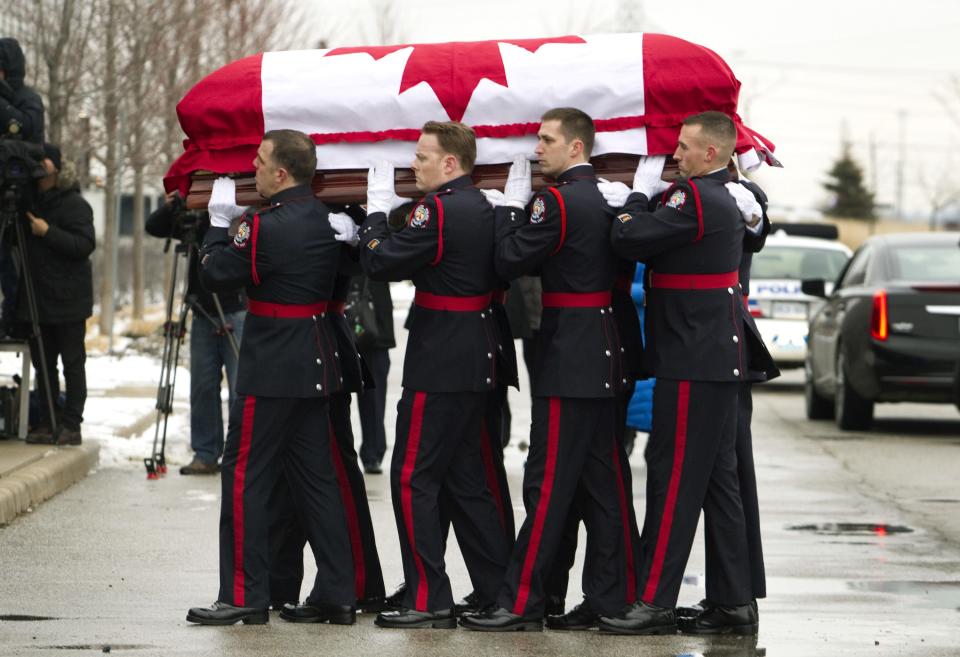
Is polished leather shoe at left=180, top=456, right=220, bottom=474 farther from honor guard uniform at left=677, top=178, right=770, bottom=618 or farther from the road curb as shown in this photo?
honor guard uniform at left=677, top=178, right=770, bottom=618

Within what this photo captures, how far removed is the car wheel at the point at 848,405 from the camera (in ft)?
52.1

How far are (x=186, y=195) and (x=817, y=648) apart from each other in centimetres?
318

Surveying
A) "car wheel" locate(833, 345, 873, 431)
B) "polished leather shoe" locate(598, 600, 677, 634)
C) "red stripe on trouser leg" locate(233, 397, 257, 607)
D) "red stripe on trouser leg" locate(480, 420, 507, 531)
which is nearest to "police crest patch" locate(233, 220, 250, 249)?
"red stripe on trouser leg" locate(233, 397, 257, 607)

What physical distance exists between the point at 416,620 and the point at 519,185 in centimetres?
173

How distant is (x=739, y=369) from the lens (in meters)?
7.11

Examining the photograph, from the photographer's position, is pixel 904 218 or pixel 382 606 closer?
pixel 382 606

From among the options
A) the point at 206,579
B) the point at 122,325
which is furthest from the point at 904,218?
the point at 206,579

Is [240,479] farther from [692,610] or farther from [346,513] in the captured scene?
[692,610]

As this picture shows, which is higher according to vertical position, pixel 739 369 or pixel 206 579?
pixel 739 369

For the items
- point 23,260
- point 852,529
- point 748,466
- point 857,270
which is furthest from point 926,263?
point 748,466

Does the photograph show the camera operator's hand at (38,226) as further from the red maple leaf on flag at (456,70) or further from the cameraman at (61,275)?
the red maple leaf on flag at (456,70)

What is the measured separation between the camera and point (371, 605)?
7695 mm

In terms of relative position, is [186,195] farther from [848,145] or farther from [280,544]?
[848,145]

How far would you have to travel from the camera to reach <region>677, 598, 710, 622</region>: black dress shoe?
7328 mm
